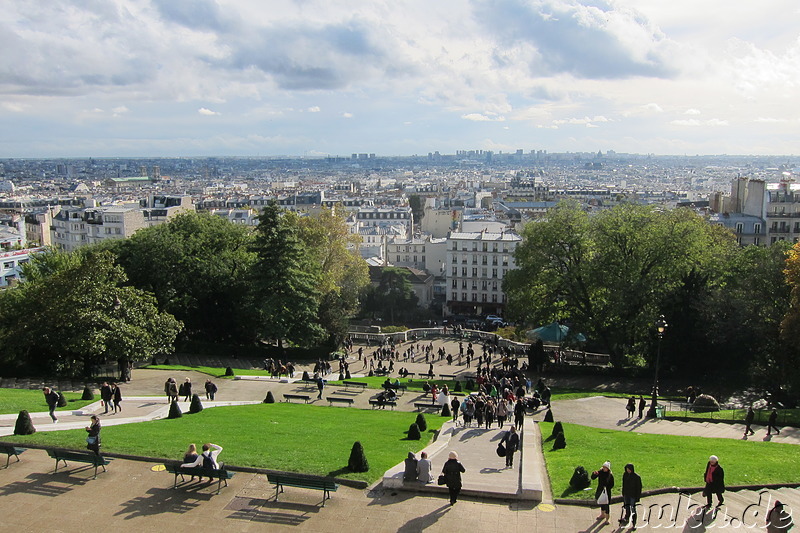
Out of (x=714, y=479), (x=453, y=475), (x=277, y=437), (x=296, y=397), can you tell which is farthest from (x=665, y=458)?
(x=296, y=397)

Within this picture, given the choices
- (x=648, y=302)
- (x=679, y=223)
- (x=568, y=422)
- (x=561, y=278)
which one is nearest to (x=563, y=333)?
(x=561, y=278)

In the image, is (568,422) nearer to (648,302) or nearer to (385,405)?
(385,405)

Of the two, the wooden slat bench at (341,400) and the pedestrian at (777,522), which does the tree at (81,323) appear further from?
the pedestrian at (777,522)

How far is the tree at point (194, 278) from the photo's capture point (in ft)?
173

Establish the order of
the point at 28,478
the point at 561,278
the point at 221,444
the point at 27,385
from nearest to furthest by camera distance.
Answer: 1. the point at 28,478
2. the point at 221,444
3. the point at 27,385
4. the point at 561,278

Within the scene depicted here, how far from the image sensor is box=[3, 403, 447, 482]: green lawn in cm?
2073

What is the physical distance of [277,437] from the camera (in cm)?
2412

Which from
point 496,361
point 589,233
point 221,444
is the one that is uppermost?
point 589,233

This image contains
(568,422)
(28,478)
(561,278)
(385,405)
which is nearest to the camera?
(28,478)

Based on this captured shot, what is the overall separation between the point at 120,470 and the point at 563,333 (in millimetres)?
37599

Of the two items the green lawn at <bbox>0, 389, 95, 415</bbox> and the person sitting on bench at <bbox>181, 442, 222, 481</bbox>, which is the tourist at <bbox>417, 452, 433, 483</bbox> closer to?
the person sitting on bench at <bbox>181, 442, 222, 481</bbox>

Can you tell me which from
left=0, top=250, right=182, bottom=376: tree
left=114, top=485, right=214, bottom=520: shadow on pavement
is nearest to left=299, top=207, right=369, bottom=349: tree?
left=0, top=250, right=182, bottom=376: tree

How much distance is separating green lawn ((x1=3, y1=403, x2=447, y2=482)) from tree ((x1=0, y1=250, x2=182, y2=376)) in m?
9.73

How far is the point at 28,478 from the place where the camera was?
1941 cm
